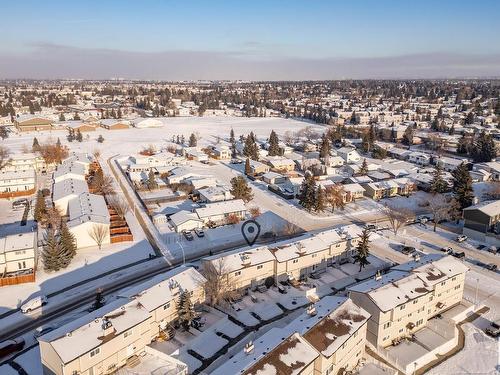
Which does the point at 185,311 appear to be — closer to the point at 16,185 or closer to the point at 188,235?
the point at 188,235

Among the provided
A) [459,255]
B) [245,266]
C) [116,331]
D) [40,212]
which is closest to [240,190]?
[245,266]

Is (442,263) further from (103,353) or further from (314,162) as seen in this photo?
(314,162)

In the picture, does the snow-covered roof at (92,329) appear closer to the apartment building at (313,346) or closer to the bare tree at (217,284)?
the bare tree at (217,284)

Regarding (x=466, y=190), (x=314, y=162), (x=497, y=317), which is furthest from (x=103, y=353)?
(x=314, y=162)

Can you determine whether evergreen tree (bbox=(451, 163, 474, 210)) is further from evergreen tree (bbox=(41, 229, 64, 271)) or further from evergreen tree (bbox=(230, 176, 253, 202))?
evergreen tree (bbox=(41, 229, 64, 271))

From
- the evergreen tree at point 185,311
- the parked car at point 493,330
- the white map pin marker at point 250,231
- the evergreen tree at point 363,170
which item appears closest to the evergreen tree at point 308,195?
the white map pin marker at point 250,231

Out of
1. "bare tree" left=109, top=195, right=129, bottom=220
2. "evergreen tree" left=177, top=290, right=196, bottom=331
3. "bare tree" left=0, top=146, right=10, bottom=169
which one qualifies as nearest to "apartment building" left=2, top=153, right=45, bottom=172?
"bare tree" left=0, top=146, right=10, bottom=169
